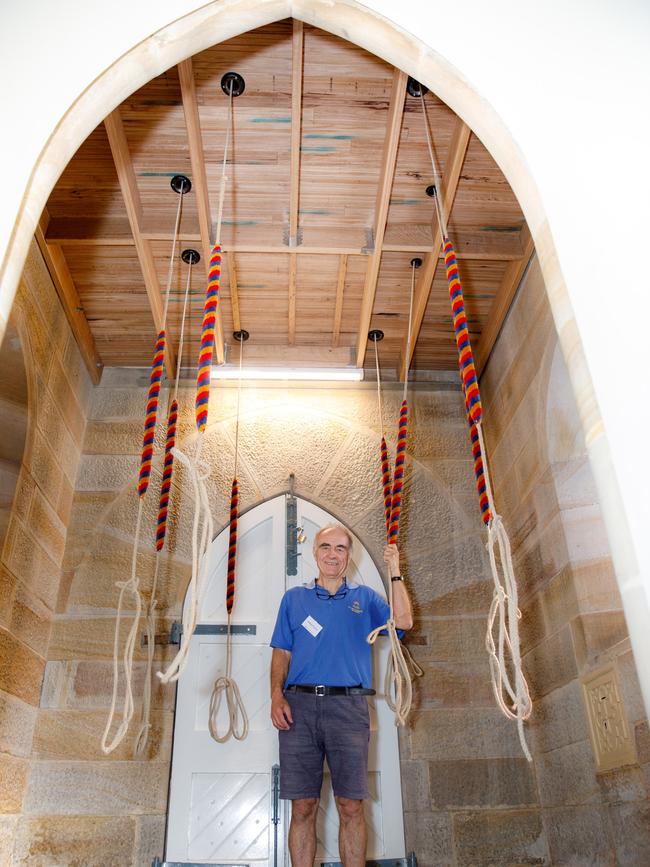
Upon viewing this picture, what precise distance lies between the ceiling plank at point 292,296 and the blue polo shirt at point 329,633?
1.57 meters

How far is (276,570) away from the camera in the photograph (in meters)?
3.74

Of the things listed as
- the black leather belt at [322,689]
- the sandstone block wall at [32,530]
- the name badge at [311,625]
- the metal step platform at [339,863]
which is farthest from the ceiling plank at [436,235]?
the metal step platform at [339,863]

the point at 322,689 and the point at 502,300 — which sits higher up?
the point at 502,300

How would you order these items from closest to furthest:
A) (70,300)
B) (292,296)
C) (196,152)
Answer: (196,152)
(70,300)
(292,296)

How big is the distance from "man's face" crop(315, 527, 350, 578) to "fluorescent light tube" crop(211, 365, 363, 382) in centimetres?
123

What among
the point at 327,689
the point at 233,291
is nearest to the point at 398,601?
the point at 327,689

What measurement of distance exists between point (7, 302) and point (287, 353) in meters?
2.90

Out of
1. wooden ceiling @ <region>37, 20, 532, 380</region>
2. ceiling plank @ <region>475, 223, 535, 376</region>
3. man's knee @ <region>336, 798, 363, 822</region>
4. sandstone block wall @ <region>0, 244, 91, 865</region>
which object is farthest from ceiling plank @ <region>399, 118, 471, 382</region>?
man's knee @ <region>336, 798, 363, 822</region>

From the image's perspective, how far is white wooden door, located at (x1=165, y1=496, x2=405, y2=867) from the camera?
10.3 ft

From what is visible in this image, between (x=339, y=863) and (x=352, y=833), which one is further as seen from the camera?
(x=339, y=863)

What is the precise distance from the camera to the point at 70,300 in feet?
12.2

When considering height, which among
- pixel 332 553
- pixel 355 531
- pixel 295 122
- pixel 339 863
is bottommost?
pixel 339 863

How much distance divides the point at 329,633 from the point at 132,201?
2.13 metres

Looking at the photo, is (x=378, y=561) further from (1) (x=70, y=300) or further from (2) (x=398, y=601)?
(1) (x=70, y=300)
